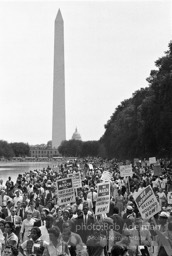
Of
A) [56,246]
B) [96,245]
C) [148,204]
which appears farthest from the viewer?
[148,204]

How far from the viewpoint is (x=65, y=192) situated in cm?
1368

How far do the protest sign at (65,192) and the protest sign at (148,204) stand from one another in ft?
10.7

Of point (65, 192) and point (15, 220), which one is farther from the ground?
point (65, 192)

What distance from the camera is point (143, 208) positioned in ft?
34.4

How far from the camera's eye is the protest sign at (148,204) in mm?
10391

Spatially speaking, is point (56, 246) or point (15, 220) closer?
point (56, 246)

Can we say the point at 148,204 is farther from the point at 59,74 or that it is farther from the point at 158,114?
the point at 59,74

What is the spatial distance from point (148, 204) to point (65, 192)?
3550mm

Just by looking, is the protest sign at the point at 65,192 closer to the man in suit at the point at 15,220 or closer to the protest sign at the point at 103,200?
the man in suit at the point at 15,220

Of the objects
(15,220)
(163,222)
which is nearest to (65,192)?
(15,220)

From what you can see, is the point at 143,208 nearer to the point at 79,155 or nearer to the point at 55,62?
the point at 55,62

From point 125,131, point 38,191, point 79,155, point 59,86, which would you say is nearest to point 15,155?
point 79,155

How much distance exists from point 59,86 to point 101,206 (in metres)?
104

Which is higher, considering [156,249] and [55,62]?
[55,62]
